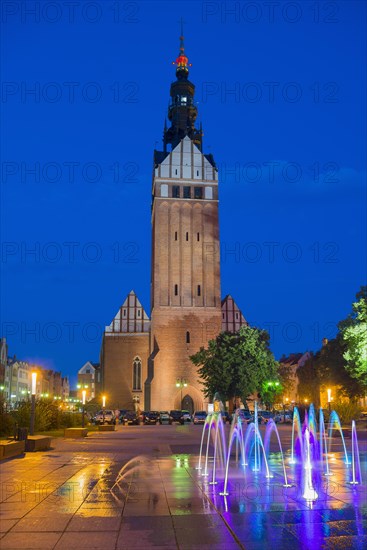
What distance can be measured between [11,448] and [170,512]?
33.4 feet

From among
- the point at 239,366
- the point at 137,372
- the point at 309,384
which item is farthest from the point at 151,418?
the point at 309,384

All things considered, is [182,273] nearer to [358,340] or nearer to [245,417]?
[245,417]

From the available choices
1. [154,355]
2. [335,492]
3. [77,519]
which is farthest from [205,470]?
[154,355]

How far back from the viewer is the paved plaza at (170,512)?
6.61 meters

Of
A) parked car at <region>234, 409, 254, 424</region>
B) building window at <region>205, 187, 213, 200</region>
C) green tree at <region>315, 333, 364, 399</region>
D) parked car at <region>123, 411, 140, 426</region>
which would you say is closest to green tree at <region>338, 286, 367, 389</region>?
green tree at <region>315, 333, 364, 399</region>

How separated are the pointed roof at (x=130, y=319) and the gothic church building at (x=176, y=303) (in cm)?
13

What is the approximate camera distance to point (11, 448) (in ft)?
55.6

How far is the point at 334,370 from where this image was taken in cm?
4528

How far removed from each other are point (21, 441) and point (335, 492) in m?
11.6

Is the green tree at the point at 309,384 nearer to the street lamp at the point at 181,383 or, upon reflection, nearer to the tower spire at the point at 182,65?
the street lamp at the point at 181,383

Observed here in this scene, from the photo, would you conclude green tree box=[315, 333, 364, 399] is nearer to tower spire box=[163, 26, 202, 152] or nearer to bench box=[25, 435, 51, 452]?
bench box=[25, 435, 51, 452]

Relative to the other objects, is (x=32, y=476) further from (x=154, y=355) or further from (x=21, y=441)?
(x=154, y=355)

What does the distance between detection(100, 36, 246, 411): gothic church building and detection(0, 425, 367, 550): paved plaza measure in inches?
1937

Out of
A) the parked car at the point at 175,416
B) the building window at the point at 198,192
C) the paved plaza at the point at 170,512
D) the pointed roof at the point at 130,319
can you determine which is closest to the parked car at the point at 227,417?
the parked car at the point at 175,416
